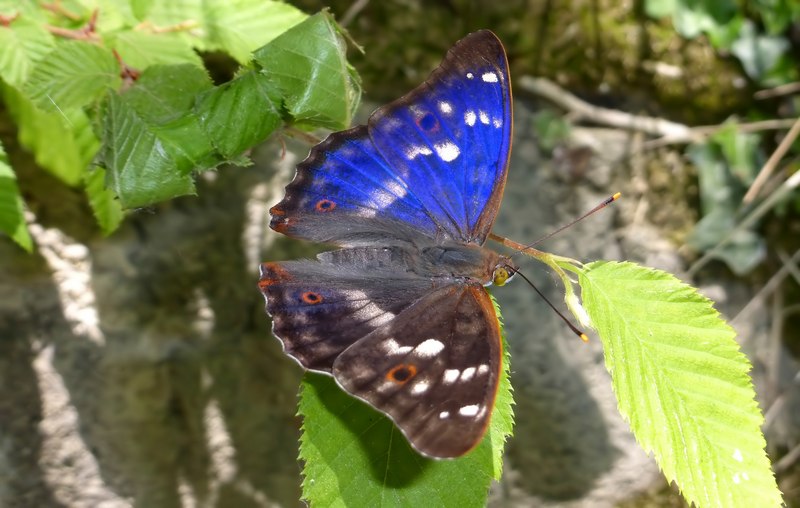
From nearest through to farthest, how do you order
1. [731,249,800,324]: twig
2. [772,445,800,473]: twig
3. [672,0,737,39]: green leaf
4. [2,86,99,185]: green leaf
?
[2,86,99,185]: green leaf, [672,0,737,39]: green leaf, [731,249,800,324]: twig, [772,445,800,473]: twig

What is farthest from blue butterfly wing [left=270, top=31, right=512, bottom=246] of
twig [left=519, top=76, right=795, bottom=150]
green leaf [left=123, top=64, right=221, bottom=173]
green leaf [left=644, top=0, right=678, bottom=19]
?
green leaf [left=644, top=0, right=678, bottom=19]

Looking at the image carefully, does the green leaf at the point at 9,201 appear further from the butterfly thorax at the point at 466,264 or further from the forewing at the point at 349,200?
the butterfly thorax at the point at 466,264

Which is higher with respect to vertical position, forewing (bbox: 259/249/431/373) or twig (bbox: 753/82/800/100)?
twig (bbox: 753/82/800/100)

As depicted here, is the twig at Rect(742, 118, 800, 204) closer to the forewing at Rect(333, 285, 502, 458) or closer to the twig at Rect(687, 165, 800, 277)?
the twig at Rect(687, 165, 800, 277)

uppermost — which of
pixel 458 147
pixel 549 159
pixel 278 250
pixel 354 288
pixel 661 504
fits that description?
pixel 458 147

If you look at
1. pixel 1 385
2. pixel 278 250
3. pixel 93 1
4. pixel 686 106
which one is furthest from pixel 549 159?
pixel 1 385

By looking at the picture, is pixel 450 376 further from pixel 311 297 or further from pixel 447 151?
pixel 447 151

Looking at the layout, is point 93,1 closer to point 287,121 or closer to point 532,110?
point 287,121
